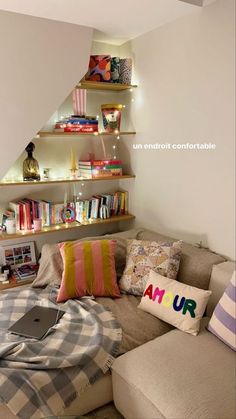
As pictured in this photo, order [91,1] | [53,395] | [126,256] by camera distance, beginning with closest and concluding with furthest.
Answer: [53,395]
[91,1]
[126,256]

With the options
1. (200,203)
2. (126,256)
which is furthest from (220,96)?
(126,256)

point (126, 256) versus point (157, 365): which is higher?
point (126, 256)

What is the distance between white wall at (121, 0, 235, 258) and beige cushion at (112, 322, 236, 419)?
77 cm

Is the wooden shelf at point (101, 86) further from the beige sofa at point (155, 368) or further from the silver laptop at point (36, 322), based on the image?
the silver laptop at point (36, 322)

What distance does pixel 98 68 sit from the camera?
2.61m

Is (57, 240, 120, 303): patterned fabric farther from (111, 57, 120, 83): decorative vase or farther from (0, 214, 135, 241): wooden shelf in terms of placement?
(111, 57, 120, 83): decorative vase

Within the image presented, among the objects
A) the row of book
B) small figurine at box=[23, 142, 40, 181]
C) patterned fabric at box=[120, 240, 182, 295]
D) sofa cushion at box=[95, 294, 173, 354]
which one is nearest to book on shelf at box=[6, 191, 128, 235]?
the row of book

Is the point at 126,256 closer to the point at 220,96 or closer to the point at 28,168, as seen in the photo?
the point at 28,168

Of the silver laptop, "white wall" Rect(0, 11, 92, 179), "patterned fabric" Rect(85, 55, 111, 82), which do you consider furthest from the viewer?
"patterned fabric" Rect(85, 55, 111, 82)

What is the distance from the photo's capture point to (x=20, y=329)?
177 cm

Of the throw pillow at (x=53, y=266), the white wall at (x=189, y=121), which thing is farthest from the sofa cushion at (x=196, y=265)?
the throw pillow at (x=53, y=266)

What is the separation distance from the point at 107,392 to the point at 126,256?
3.08 feet

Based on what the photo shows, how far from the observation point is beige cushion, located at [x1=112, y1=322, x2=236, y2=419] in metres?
1.30

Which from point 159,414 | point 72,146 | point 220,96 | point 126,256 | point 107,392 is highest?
point 220,96
